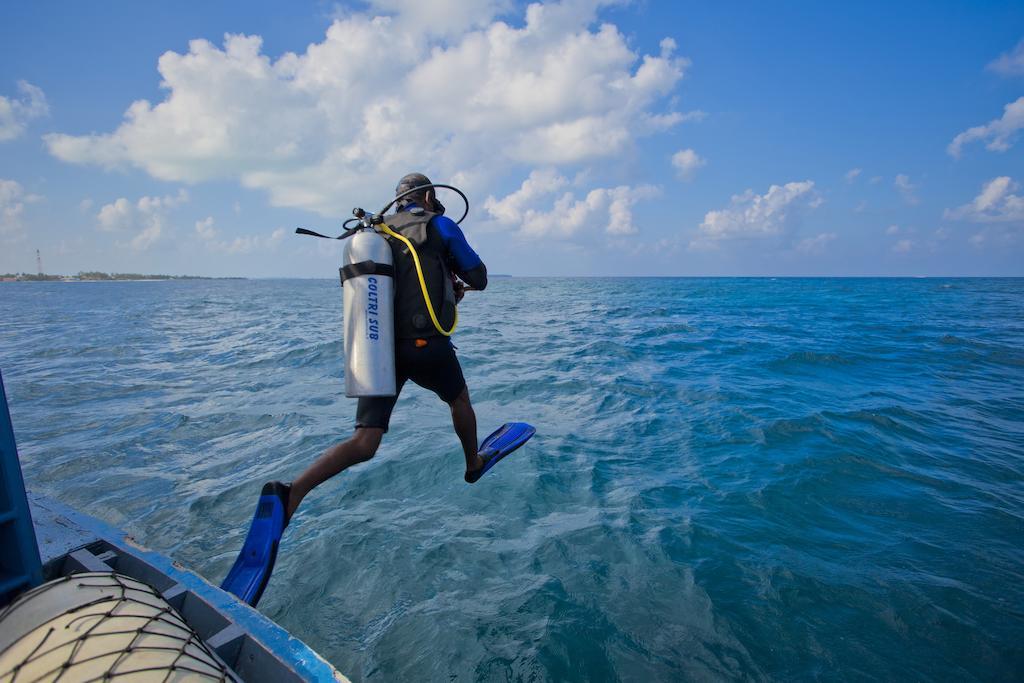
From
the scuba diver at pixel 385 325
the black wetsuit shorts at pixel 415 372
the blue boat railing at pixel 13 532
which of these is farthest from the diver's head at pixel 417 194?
the blue boat railing at pixel 13 532

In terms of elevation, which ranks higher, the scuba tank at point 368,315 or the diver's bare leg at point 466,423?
the scuba tank at point 368,315

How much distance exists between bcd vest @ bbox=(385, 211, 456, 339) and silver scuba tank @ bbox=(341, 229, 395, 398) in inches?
5.7

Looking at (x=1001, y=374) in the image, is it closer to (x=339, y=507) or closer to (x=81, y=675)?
(x=339, y=507)

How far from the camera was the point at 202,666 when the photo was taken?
188 centimetres

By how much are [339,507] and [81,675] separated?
4.13 meters

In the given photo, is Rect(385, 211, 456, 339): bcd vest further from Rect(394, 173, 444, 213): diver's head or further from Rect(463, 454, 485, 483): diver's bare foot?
Rect(463, 454, 485, 483): diver's bare foot

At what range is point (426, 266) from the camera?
12.0 feet

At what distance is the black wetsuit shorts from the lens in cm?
360

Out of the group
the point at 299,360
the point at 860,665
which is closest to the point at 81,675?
the point at 860,665

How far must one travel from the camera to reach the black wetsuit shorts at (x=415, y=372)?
11.8 feet

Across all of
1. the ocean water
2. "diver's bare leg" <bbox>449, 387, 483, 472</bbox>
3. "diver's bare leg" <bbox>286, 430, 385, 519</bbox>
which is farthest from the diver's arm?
the ocean water

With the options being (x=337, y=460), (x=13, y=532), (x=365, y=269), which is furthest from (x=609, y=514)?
(x=13, y=532)

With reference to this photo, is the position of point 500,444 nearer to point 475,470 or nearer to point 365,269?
point 475,470

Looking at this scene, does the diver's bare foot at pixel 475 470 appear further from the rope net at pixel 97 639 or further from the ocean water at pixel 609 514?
the rope net at pixel 97 639
